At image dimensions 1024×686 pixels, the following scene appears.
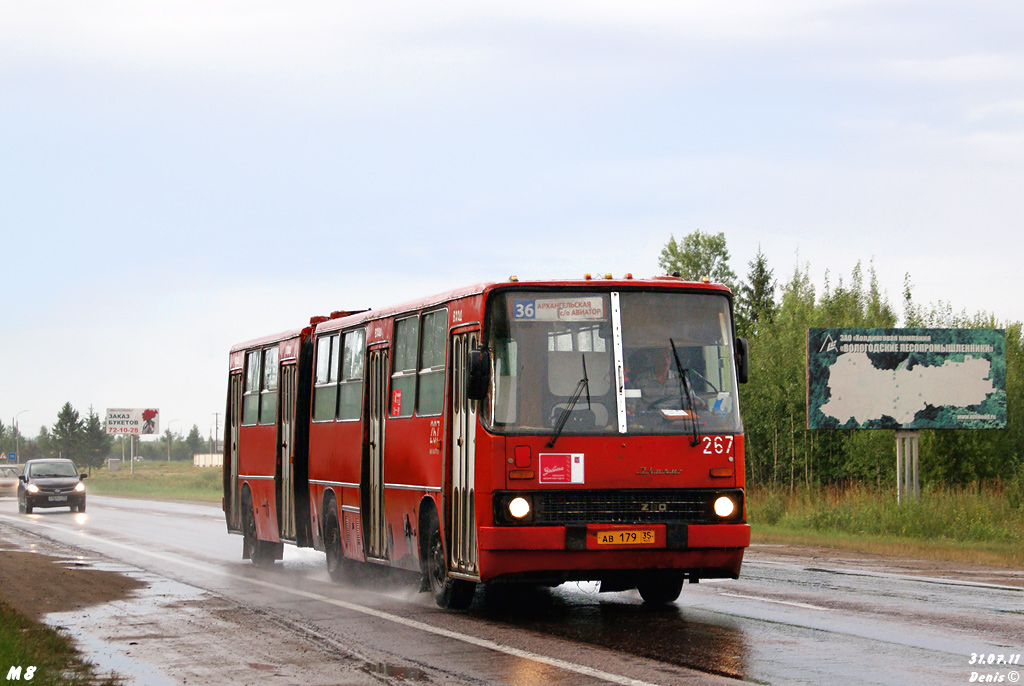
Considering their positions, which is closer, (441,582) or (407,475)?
(441,582)

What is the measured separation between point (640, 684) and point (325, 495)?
35.4 ft

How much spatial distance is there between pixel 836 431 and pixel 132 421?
9798 centimetres

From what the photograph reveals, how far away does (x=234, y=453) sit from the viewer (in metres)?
24.6

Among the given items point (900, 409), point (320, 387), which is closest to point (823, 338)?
point (900, 409)

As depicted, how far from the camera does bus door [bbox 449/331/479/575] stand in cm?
1302

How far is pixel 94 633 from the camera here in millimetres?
12852

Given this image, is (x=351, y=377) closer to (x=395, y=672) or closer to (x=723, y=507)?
(x=723, y=507)

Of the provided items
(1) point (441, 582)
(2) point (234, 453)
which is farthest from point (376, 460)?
(2) point (234, 453)

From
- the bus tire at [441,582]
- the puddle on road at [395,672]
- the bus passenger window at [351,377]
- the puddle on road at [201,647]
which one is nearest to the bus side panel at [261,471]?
the bus passenger window at [351,377]

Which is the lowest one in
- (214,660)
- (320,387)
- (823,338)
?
(214,660)

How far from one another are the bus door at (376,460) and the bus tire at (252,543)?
5.91m

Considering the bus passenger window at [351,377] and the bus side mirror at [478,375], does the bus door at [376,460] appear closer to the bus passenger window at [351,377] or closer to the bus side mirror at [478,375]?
the bus passenger window at [351,377]

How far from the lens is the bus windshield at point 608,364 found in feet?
41.8

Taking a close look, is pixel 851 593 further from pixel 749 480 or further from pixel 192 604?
pixel 749 480
